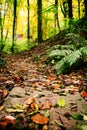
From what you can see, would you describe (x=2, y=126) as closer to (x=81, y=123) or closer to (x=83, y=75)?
(x=81, y=123)

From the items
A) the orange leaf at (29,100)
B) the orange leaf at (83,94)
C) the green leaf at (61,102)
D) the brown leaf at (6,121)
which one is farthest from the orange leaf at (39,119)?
the orange leaf at (83,94)

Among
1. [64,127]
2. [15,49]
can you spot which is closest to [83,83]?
[64,127]

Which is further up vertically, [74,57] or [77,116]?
[74,57]

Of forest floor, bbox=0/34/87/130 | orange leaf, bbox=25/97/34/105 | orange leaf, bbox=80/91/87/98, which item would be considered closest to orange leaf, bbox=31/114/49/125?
forest floor, bbox=0/34/87/130

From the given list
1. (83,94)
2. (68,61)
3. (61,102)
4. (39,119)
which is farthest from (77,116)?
(68,61)

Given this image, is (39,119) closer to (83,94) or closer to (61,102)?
(61,102)

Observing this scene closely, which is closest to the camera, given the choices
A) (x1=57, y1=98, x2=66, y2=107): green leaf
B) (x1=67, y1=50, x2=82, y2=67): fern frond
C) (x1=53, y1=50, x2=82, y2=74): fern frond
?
(x1=57, y1=98, x2=66, y2=107): green leaf

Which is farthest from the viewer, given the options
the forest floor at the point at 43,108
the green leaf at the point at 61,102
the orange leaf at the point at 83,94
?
the orange leaf at the point at 83,94

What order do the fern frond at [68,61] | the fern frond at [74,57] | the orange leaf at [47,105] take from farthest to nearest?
the fern frond at [68,61] < the fern frond at [74,57] < the orange leaf at [47,105]

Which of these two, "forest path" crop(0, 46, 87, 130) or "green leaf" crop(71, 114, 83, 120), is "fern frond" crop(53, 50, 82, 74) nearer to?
"forest path" crop(0, 46, 87, 130)

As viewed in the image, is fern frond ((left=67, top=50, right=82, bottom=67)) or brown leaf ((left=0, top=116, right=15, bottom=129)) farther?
fern frond ((left=67, top=50, right=82, bottom=67))

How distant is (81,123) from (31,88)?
1.30m

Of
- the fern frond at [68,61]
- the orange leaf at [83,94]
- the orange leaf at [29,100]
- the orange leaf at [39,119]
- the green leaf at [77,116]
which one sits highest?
the fern frond at [68,61]

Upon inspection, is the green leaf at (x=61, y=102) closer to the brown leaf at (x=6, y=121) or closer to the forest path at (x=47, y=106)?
the forest path at (x=47, y=106)
